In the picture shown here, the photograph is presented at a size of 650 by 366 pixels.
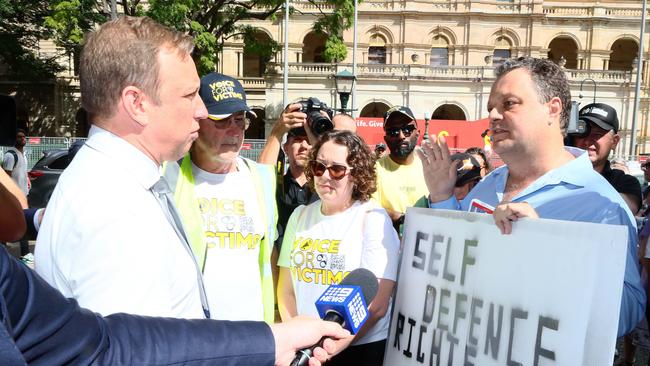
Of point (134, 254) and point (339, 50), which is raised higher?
point (339, 50)

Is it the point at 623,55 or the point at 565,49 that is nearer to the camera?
the point at 565,49

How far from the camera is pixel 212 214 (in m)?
2.87

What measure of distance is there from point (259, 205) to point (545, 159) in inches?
60.7

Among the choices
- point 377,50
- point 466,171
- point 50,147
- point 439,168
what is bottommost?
point 50,147

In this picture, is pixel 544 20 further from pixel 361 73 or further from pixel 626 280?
pixel 626 280

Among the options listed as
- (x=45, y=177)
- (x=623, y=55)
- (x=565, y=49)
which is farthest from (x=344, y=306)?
(x=623, y=55)

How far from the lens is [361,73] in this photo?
1283 inches

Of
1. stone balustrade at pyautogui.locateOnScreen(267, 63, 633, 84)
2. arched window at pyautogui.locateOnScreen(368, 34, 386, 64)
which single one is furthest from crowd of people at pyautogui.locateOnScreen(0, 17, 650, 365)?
arched window at pyautogui.locateOnScreen(368, 34, 386, 64)

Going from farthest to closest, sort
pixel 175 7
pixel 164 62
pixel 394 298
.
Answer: pixel 175 7 → pixel 394 298 → pixel 164 62

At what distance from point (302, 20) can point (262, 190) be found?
3624 cm

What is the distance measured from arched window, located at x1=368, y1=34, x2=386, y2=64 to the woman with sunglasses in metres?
36.5

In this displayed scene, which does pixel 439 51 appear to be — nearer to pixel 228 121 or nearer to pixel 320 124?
pixel 320 124

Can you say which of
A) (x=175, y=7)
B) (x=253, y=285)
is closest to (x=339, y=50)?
(x=175, y=7)

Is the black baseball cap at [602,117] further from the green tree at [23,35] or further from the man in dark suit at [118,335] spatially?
the green tree at [23,35]
